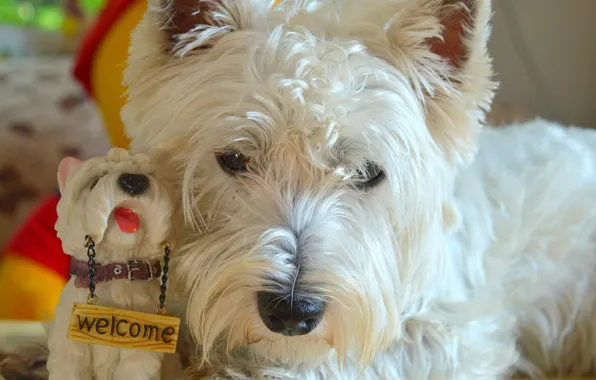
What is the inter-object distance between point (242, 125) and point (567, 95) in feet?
7.30

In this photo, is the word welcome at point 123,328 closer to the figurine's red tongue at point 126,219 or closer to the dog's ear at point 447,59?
the figurine's red tongue at point 126,219

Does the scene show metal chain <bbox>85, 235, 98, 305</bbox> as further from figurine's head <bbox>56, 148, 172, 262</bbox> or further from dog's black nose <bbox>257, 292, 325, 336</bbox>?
dog's black nose <bbox>257, 292, 325, 336</bbox>

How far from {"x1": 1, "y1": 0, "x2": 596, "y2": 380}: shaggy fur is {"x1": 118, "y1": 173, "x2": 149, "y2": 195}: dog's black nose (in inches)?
7.4

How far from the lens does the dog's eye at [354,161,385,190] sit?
3.79 feet

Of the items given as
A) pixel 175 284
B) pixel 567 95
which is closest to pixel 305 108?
pixel 175 284

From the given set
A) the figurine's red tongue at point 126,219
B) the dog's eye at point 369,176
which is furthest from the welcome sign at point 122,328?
the dog's eye at point 369,176

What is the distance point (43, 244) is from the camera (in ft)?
6.35

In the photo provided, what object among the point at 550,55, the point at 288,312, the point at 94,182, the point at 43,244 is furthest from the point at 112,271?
the point at 550,55

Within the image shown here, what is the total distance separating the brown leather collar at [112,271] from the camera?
0.95 m

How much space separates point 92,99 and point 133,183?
2.05m

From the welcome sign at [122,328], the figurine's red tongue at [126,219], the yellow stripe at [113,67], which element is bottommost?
the yellow stripe at [113,67]

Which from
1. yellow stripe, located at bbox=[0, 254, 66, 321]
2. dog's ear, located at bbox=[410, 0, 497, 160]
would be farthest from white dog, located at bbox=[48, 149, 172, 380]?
yellow stripe, located at bbox=[0, 254, 66, 321]

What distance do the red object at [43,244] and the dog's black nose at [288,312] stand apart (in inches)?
41.1

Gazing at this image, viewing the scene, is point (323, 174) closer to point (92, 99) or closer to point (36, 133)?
point (92, 99)
